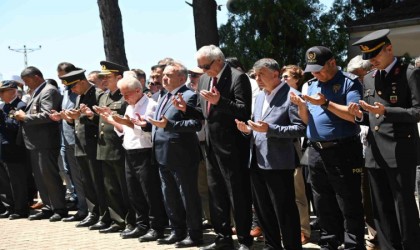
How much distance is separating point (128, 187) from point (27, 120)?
2264 mm

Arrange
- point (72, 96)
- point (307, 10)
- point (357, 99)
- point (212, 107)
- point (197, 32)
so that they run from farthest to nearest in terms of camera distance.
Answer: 1. point (307, 10)
2. point (197, 32)
3. point (72, 96)
4. point (212, 107)
5. point (357, 99)

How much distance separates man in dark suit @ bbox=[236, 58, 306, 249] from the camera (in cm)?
623

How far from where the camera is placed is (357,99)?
5820mm

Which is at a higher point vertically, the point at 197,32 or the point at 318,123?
the point at 197,32

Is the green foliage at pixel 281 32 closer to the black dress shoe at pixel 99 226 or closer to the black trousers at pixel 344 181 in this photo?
the black dress shoe at pixel 99 226

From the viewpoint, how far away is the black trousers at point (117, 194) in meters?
8.32

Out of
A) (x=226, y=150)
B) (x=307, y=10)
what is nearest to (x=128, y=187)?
(x=226, y=150)

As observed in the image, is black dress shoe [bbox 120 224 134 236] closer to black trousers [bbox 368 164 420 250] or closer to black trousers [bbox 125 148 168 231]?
black trousers [bbox 125 148 168 231]

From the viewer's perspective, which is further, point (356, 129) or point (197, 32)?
point (197, 32)

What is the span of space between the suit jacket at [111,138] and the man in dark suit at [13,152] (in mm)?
2346

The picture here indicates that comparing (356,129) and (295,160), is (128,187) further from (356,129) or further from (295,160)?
(356,129)

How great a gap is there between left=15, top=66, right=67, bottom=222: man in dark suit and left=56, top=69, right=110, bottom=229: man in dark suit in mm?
619

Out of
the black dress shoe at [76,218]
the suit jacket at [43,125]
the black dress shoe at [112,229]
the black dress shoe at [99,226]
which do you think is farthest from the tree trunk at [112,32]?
the black dress shoe at [112,229]

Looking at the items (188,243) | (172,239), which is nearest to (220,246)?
(188,243)
